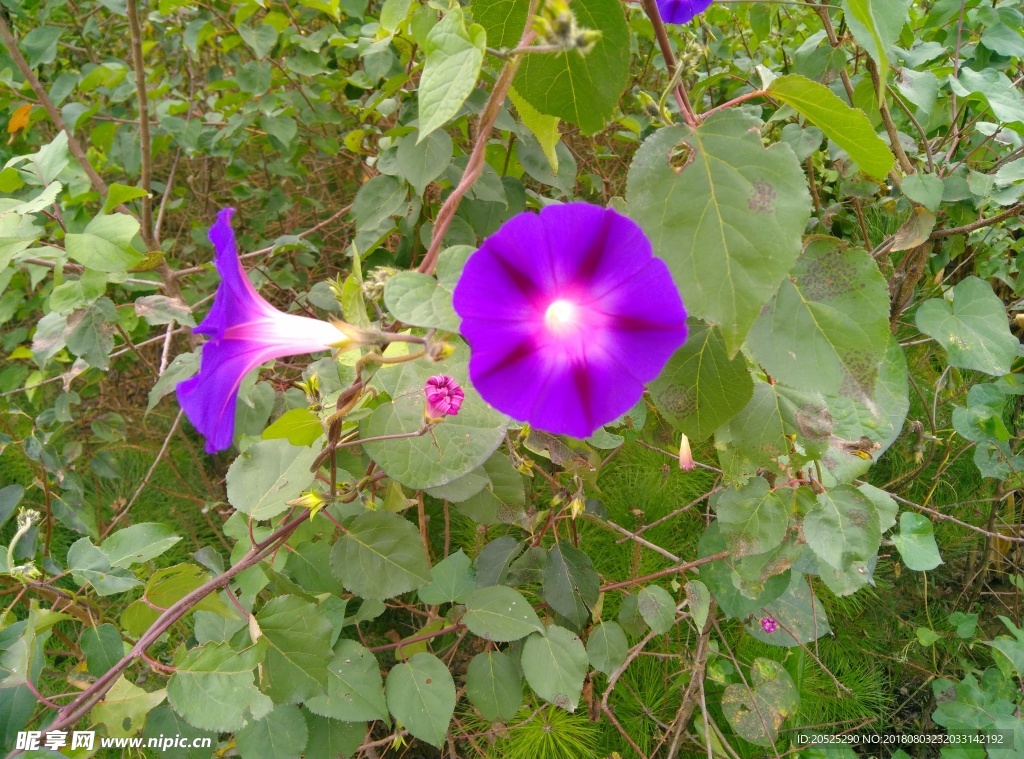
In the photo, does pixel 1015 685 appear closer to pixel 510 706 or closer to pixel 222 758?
pixel 510 706

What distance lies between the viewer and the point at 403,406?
795 mm

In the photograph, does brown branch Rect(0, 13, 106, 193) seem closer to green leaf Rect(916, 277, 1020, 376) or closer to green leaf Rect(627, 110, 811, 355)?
green leaf Rect(627, 110, 811, 355)

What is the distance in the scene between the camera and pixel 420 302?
0.56 metres

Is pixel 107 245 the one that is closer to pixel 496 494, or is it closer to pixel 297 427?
pixel 297 427

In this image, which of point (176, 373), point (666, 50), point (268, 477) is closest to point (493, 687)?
point (268, 477)

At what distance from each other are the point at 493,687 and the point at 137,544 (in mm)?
618

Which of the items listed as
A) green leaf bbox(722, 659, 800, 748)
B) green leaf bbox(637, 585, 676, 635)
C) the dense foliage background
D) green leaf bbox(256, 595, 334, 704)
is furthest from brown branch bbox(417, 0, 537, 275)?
green leaf bbox(722, 659, 800, 748)

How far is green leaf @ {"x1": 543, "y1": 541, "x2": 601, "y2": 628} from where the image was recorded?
4.01ft

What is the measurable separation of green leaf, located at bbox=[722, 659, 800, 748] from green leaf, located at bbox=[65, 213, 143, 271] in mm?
1475

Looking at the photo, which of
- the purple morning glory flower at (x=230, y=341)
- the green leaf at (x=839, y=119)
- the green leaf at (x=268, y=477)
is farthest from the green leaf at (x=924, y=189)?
the green leaf at (x=268, y=477)

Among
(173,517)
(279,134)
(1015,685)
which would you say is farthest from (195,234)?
(1015,685)

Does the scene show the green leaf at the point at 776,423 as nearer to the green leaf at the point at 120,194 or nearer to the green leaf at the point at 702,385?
the green leaf at the point at 702,385

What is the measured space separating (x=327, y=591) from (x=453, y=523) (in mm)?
915

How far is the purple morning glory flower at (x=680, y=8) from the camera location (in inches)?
29.6
